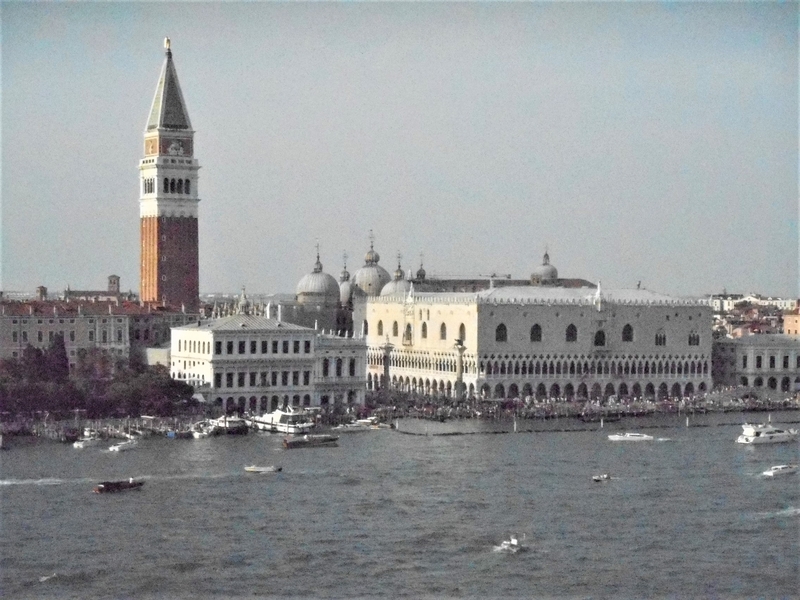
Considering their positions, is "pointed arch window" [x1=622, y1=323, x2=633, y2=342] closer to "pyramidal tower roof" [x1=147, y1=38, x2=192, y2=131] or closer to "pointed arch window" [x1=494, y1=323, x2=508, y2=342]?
"pointed arch window" [x1=494, y1=323, x2=508, y2=342]

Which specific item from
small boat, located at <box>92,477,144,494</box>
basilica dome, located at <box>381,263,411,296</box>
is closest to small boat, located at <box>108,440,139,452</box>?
small boat, located at <box>92,477,144,494</box>

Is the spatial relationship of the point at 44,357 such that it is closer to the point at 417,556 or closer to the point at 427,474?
the point at 427,474

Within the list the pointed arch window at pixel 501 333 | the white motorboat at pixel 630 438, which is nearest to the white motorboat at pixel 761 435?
the white motorboat at pixel 630 438

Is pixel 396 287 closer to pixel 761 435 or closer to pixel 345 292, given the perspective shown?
pixel 345 292

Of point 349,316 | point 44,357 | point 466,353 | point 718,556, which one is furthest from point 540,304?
point 718,556

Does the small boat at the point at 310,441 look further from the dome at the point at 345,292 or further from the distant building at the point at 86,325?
the dome at the point at 345,292

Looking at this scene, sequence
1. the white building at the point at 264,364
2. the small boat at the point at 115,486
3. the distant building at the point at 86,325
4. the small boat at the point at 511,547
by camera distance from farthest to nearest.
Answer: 1. the distant building at the point at 86,325
2. the white building at the point at 264,364
3. the small boat at the point at 115,486
4. the small boat at the point at 511,547

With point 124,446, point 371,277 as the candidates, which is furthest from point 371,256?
point 124,446

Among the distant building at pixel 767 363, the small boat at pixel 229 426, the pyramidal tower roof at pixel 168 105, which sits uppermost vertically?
the pyramidal tower roof at pixel 168 105
